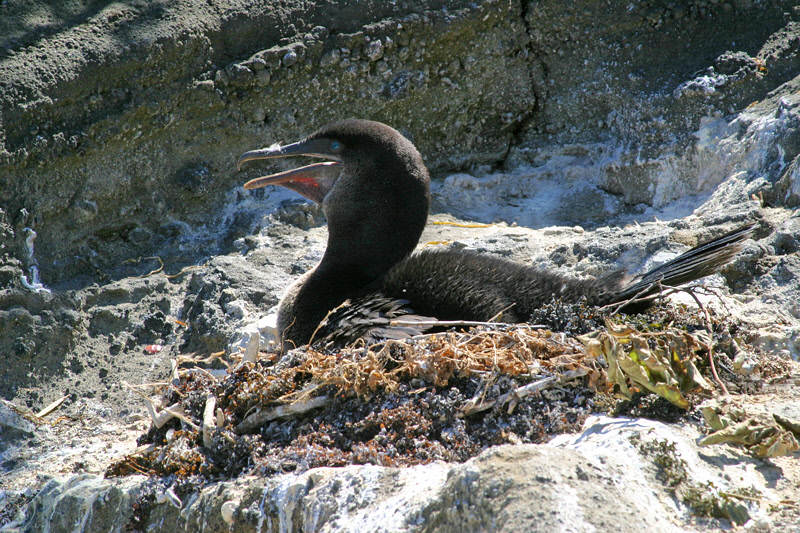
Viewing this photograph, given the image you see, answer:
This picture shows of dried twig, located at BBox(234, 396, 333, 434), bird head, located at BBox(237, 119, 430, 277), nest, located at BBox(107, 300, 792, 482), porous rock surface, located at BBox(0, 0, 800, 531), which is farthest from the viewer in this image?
porous rock surface, located at BBox(0, 0, 800, 531)

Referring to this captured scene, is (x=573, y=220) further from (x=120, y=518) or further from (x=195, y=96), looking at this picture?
(x=120, y=518)

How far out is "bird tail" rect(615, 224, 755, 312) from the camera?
2.58 meters

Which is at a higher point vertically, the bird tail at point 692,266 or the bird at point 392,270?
the bird tail at point 692,266

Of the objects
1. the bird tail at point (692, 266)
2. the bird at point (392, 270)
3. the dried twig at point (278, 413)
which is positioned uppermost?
the bird tail at point (692, 266)

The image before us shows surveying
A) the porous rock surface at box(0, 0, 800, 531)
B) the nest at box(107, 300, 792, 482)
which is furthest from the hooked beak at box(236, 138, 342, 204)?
the nest at box(107, 300, 792, 482)

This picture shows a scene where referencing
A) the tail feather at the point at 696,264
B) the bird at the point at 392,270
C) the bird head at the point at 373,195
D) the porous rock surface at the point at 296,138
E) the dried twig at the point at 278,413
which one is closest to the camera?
the dried twig at the point at 278,413

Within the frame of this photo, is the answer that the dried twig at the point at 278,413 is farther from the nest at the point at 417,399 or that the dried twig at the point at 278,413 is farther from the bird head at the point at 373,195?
the bird head at the point at 373,195

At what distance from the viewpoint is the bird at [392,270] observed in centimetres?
270

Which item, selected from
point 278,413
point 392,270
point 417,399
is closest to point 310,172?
point 392,270

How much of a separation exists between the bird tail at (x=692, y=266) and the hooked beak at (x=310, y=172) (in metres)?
1.75

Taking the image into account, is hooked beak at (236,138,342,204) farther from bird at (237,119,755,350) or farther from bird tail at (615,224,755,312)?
bird tail at (615,224,755,312)

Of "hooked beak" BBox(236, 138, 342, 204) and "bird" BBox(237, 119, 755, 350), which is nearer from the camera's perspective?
"bird" BBox(237, 119, 755, 350)

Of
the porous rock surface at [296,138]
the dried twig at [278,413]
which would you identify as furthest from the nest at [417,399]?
the porous rock surface at [296,138]

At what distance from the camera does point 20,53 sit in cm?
472
